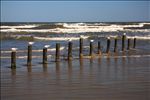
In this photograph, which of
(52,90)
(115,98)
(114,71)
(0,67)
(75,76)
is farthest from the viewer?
(0,67)

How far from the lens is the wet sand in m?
10.5

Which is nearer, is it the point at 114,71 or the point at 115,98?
the point at 115,98

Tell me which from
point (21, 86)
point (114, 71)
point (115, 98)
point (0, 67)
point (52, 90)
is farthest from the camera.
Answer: point (0, 67)

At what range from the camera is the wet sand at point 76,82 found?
10.5 metres

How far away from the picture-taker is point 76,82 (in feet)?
41.8

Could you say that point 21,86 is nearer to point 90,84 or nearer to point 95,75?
point 90,84

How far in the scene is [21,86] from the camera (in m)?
12.2

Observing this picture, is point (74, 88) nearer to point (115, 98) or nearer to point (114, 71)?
point (115, 98)

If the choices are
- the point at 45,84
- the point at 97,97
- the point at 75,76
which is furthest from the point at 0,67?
the point at 97,97

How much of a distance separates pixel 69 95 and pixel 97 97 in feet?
2.33

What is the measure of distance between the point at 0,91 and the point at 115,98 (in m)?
3.12

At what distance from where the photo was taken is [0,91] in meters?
11.4

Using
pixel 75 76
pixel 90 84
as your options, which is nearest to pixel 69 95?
pixel 90 84

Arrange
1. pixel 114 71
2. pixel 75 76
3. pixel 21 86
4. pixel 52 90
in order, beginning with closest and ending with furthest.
A: 1. pixel 52 90
2. pixel 21 86
3. pixel 75 76
4. pixel 114 71
